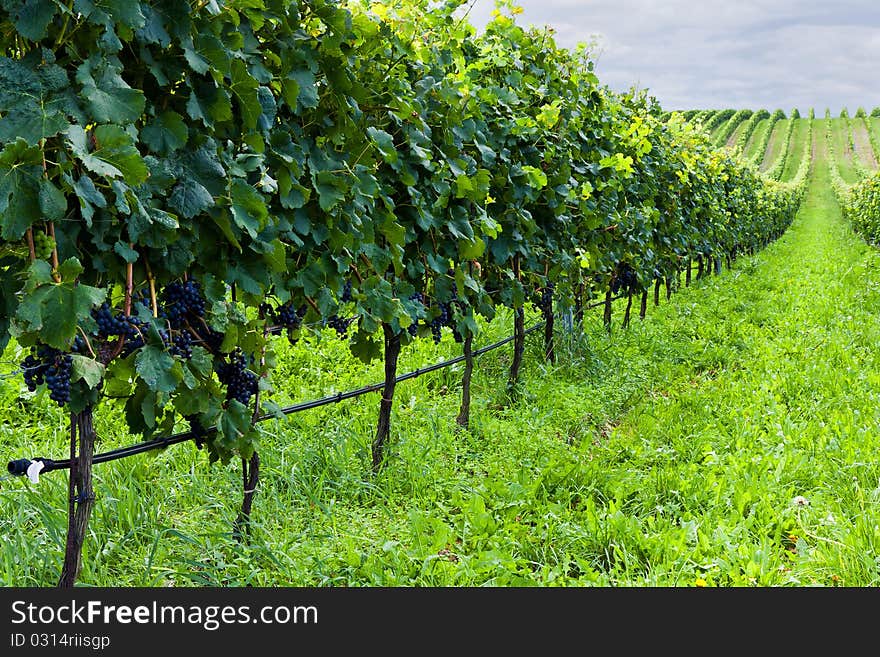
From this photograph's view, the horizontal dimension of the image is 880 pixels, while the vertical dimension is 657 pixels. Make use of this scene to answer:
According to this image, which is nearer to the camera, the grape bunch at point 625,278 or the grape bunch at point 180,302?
the grape bunch at point 180,302

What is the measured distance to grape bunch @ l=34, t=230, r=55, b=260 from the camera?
6.76 ft

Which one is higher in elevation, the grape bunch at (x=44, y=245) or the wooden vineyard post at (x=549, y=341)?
the wooden vineyard post at (x=549, y=341)

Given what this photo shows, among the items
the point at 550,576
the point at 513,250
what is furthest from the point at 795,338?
the point at 550,576

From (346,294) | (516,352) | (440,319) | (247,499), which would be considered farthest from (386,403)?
(516,352)

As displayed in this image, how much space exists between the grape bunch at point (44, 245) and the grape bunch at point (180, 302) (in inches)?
20.3

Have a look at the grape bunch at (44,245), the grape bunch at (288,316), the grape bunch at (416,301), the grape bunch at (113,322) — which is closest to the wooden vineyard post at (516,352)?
the grape bunch at (416,301)

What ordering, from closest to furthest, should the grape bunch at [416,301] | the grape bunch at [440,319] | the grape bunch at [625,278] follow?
the grape bunch at [416,301] → the grape bunch at [440,319] → the grape bunch at [625,278]

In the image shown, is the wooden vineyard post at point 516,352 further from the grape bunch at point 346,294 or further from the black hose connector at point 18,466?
the black hose connector at point 18,466

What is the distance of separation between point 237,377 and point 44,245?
94 cm

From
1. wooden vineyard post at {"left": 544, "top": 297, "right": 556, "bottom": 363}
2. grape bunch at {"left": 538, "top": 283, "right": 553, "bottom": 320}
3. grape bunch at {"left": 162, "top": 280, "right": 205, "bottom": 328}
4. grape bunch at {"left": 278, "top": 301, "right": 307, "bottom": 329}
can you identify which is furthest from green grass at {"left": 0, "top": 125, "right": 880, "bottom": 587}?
grape bunch at {"left": 162, "top": 280, "right": 205, "bottom": 328}

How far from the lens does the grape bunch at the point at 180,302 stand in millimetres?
2555

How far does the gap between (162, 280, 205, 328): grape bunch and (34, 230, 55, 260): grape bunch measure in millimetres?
515

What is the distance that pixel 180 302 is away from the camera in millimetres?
2551

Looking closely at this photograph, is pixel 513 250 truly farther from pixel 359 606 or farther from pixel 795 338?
pixel 795 338
